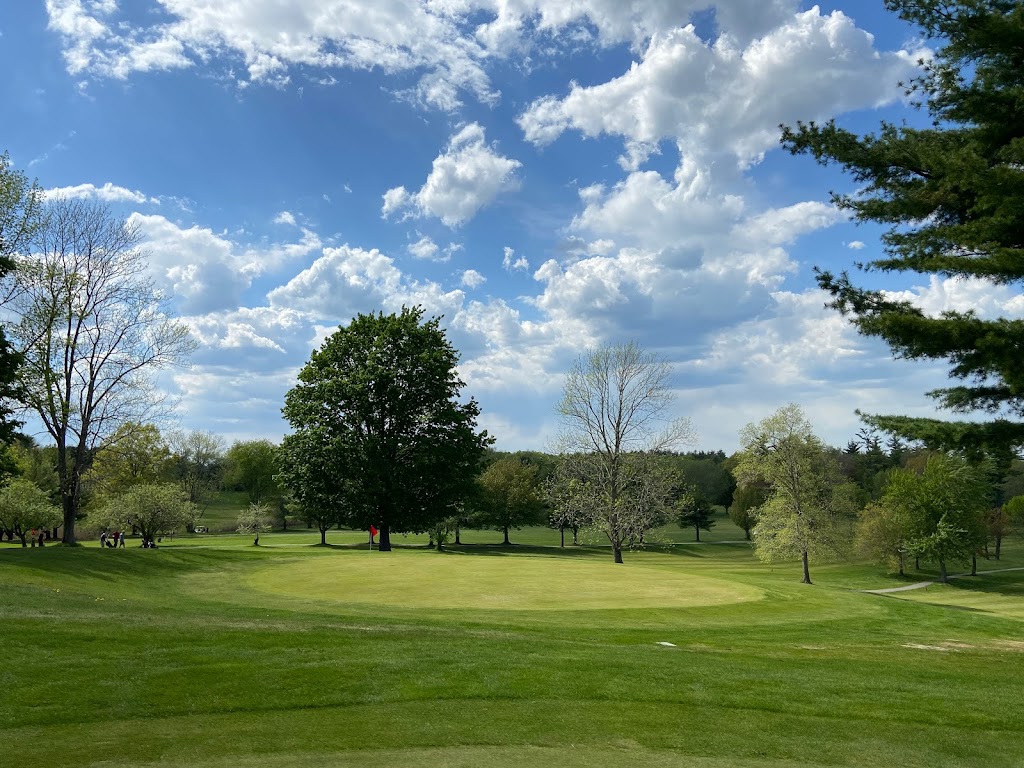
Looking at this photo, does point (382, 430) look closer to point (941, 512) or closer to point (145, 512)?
point (145, 512)

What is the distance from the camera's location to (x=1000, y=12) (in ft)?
46.8

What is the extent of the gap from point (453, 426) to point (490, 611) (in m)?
28.9

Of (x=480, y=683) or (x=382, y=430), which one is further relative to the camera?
(x=382, y=430)

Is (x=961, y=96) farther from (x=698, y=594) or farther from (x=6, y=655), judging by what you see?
(x=6, y=655)

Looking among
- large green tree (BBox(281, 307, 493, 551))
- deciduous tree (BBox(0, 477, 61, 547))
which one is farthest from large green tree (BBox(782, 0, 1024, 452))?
deciduous tree (BBox(0, 477, 61, 547))

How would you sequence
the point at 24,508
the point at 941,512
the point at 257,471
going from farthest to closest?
the point at 257,471
the point at 941,512
the point at 24,508

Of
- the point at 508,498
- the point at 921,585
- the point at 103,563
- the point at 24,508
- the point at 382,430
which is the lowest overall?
the point at 921,585

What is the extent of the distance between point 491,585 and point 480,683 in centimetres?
1530

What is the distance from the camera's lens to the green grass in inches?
313

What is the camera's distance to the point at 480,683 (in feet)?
35.1

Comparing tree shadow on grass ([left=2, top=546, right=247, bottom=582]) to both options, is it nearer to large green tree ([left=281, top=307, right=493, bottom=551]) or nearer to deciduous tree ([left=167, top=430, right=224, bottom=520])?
large green tree ([left=281, top=307, right=493, bottom=551])

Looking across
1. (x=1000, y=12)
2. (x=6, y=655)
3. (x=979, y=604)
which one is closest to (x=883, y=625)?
(x=1000, y=12)

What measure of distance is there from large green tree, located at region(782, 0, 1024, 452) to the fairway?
10745 mm

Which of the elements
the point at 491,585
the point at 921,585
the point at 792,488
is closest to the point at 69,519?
the point at 491,585
